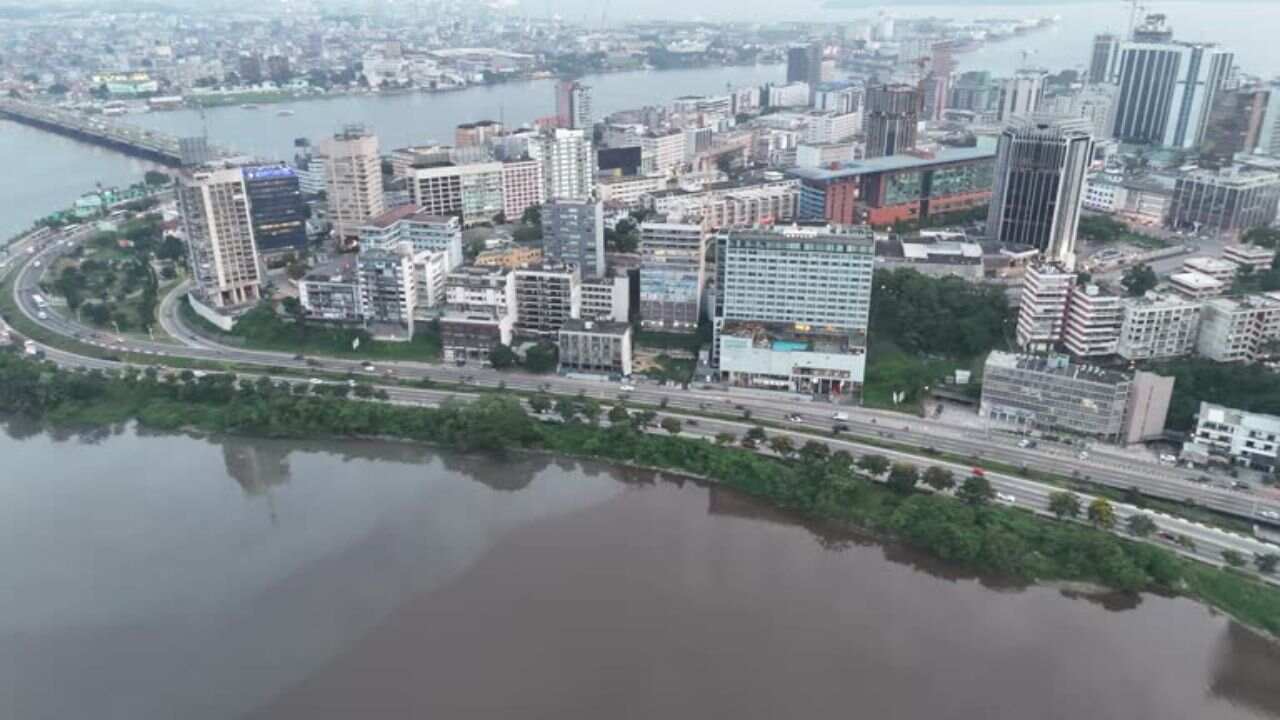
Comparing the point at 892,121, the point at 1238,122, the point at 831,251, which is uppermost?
the point at 892,121

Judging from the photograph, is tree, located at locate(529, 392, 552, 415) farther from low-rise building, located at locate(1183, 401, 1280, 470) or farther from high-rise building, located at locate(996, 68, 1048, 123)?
high-rise building, located at locate(996, 68, 1048, 123)

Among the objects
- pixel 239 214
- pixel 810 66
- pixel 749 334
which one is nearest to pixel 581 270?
pixel 749 334

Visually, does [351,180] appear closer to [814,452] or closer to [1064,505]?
[814,452]

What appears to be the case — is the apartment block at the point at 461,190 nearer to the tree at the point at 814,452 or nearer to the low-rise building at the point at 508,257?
the low-rise building at the point at 508,257

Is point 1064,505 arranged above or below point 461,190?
below

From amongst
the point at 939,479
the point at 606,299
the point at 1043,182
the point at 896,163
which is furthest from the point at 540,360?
the point at 896,163

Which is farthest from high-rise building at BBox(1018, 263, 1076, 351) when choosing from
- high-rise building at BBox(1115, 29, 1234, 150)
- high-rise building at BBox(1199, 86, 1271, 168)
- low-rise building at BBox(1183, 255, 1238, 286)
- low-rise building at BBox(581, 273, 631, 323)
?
high-rise building at BBox(1115, 29, 1234, 150)

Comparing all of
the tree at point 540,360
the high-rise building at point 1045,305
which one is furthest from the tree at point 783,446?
the high-rise building at point 1045,305

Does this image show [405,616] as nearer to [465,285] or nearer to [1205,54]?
[465,285]
